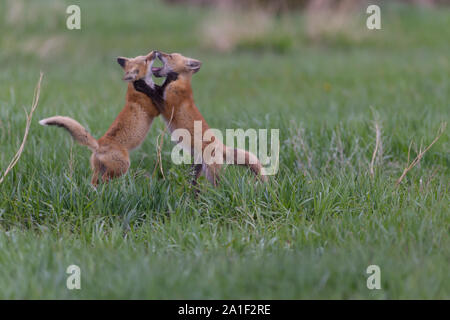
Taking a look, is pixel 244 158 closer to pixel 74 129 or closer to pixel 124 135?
pixel 124 135

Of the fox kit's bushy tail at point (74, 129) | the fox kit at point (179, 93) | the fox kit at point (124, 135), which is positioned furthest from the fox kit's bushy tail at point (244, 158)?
the fox kit's bushy tail at point (74, 129)

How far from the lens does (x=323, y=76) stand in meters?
8.70

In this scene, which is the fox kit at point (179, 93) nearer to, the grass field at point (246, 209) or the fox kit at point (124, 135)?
the fox kit at point (124, 135)

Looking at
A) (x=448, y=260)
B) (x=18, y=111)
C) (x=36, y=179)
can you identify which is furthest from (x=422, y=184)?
(x=18, y=111)

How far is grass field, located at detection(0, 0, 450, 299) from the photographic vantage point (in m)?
2.91

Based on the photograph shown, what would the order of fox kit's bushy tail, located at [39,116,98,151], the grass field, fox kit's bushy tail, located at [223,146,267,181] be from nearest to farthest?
the grass field
fox kit's bushy tail, located at [39,116,98,151]
fox kit's bushy tail, located at [223,146,267,181]

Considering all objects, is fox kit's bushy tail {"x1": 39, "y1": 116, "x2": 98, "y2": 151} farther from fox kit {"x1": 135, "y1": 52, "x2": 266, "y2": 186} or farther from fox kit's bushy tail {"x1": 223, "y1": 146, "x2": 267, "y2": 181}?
fox kit's bushy tail {"x1": 223, "y1": 146, "x2": 267, "y2": 181}

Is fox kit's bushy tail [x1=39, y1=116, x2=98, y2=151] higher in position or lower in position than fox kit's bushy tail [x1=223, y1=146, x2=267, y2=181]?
higher

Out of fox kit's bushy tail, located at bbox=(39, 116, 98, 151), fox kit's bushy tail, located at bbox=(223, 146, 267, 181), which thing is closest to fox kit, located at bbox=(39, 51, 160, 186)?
fox kit's bushy tail, located at bbox=(39, 116, 98, 151)

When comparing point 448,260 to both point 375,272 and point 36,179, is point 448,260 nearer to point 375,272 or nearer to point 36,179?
point 375,272

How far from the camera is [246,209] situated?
12.4 feet

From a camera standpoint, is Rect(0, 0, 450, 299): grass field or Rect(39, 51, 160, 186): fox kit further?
Rect(39, 51, 160, 186): fox kit

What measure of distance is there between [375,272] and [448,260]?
19.4 inches

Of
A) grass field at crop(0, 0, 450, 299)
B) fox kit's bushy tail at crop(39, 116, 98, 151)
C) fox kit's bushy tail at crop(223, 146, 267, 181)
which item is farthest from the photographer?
fox kit's bushy tail at crop(223, 146, 267, 181)
